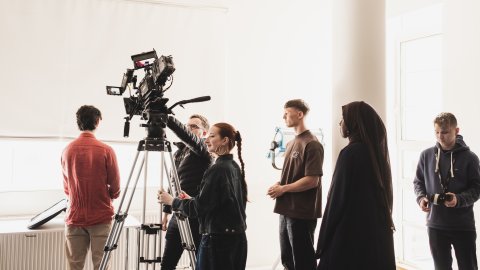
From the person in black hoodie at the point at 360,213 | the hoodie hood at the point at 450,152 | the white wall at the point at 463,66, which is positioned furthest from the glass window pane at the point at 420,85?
the person in black hoodie at the point at 360,213

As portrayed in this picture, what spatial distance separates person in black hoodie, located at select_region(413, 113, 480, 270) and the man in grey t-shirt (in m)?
0.77

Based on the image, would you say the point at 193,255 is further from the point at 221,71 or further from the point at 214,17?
the point at 214,17

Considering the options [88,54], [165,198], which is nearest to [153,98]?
[165,198]

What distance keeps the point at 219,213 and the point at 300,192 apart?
1.05m

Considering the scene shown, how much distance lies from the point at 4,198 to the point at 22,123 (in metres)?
0.62

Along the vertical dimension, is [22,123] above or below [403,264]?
above

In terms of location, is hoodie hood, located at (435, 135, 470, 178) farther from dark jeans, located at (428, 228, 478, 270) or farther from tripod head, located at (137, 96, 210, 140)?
tripod head, located at (137, 96, 210, 140)

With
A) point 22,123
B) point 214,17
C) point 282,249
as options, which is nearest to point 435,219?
point 282,249

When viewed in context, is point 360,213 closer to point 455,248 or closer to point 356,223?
point 356,223

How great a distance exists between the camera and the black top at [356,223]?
197cm

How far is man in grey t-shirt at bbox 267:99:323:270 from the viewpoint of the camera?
10.6 feet

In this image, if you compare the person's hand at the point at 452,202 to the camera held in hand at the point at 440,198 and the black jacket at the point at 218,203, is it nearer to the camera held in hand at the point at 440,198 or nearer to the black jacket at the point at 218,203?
the camera held in hand at the point at 440,198

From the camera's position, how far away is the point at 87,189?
3.16 metres

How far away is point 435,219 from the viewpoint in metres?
3.21
